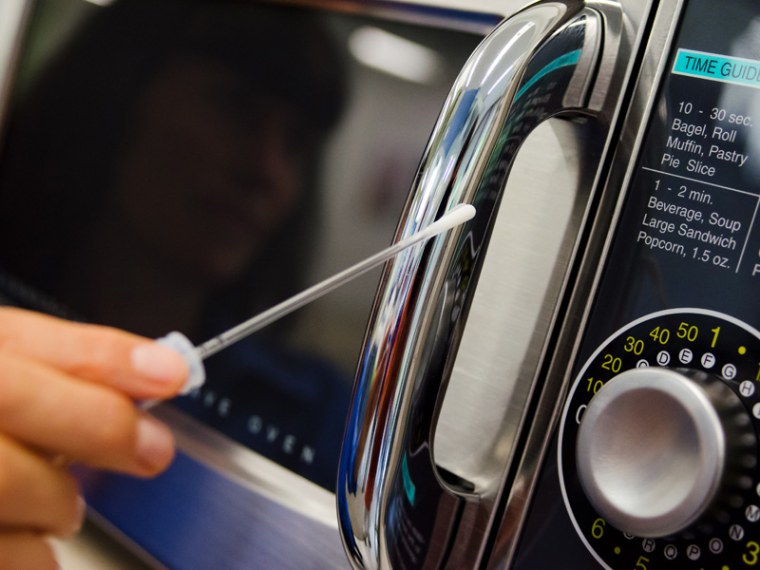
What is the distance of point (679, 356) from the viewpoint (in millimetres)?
235

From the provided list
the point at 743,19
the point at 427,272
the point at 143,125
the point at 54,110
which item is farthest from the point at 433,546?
the point at 54,110

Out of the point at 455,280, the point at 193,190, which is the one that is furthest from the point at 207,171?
the point at 455,280

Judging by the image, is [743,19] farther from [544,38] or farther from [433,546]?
[433,546]

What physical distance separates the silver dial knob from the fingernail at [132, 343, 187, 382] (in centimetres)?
12

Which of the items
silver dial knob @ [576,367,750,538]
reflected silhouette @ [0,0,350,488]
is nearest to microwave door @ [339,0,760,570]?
silver dial knob @ [576,367,750,538]

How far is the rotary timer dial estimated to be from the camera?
0.21 meters

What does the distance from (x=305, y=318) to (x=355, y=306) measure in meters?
0.03

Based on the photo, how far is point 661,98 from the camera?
0.85 feet

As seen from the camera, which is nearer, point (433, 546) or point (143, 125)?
point (433, 546)

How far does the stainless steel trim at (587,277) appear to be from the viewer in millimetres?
→ 263

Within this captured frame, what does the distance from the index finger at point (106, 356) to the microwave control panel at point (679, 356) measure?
0.12 m

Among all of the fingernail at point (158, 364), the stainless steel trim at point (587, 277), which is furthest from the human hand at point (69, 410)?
the stainless steel trim at point (587, 277)

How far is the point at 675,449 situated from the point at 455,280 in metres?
0.09

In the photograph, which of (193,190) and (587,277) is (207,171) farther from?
(587,277)
